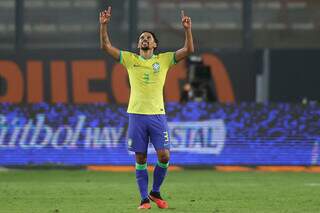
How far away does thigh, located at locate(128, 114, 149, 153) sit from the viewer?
416 inches

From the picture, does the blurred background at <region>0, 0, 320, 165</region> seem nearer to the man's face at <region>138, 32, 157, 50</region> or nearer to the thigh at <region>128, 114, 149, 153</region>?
the thigh at <region>128, 114, 149, 153</region>

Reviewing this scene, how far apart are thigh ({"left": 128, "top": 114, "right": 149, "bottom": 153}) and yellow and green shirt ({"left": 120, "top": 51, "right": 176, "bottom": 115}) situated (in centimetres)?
9

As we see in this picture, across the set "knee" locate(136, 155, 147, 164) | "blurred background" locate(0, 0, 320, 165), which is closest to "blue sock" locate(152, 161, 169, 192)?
"knee" locate(136, 155, 147, 164)

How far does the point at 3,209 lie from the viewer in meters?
10.5

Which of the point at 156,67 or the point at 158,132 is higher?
the point at 156,67

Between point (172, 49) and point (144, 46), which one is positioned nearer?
point (144, 46)

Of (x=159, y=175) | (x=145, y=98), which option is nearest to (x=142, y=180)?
(x=159, y=175)

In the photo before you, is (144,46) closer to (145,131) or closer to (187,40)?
(187,40)

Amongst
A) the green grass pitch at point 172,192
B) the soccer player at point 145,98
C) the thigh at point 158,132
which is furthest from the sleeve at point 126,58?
the green grass pitch at point 172,192

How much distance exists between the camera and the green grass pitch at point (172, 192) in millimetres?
10656

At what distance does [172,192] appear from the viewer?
12.8 m

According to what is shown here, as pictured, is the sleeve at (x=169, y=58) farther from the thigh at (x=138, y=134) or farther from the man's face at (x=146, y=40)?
the thigh at (x=138, y=134)

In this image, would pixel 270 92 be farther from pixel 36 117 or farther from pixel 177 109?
pixel 36 117

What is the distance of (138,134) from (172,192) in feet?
7.93
